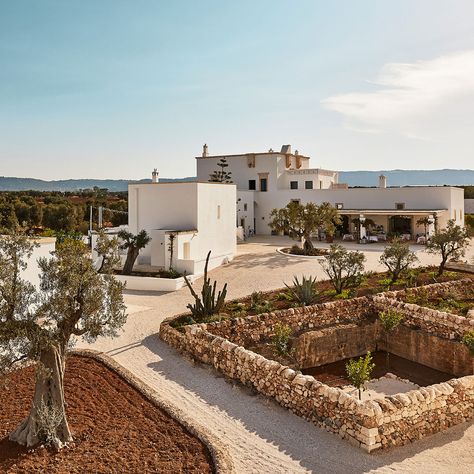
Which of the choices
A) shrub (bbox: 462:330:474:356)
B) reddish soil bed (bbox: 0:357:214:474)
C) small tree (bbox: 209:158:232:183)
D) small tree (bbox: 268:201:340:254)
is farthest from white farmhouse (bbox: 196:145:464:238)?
reddish soil bed (bbox: 0:357:214:474)

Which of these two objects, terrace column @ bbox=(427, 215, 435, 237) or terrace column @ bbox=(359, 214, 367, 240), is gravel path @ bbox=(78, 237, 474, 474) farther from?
terrace column @ bbox=(427, 215, 435, 237)

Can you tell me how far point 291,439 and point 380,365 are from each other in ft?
23.1

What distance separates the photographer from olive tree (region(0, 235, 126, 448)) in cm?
832

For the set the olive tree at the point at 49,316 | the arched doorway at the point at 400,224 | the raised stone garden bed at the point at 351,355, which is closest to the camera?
the olive tree at the point at 49,316

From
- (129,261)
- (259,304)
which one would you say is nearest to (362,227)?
(129,261)

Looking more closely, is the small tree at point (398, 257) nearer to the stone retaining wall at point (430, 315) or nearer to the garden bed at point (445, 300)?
the stone retaining wall at point (430, 315)

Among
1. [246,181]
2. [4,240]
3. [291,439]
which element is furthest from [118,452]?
[246,181]

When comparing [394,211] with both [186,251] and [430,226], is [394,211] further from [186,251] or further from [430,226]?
[186,251]

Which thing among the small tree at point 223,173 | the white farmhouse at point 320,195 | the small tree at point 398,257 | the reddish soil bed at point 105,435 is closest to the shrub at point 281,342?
the reddish soil bed at point 105,435

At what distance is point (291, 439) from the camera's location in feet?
30.4

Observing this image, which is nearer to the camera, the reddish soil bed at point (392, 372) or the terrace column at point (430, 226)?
the reddish soil bed at point (392, 372)

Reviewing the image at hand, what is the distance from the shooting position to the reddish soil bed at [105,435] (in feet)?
26.0

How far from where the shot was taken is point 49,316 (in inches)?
338

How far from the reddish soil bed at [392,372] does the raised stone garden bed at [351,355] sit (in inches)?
11.1
